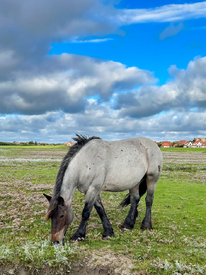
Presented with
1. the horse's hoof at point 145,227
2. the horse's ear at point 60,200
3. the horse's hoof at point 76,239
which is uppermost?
the horse's ear at point 60,200

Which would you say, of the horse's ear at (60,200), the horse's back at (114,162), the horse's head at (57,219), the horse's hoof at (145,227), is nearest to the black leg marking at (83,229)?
the horse's back at (114,162)

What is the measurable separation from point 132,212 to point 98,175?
8.99 ft

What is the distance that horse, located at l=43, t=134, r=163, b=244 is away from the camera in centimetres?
657

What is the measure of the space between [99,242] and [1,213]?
5.61 m

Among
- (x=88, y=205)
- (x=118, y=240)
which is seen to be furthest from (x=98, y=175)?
(x=118, y=240)

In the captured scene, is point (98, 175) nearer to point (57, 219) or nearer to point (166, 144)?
point (57, 219)

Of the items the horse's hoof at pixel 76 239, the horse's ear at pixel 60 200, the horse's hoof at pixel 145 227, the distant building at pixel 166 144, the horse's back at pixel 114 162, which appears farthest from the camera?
the distant building at pixel 166 144

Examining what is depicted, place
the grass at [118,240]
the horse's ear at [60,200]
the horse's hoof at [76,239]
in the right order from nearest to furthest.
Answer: the grass at [118,240]
the horse's ear at [60,200]
the horse's hoof at [76,239]

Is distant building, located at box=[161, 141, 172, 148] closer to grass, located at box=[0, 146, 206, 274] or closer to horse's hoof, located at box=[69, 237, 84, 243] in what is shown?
grass, located at box=[0, 146, 206, 274]

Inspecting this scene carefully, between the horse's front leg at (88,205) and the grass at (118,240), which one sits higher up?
the horse's front leg at (88,205)

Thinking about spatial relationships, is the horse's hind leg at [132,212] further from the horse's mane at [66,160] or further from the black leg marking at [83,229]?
the horse's mane at [66,160]

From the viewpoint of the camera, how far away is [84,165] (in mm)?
7383

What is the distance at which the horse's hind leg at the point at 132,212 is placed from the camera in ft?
28.9

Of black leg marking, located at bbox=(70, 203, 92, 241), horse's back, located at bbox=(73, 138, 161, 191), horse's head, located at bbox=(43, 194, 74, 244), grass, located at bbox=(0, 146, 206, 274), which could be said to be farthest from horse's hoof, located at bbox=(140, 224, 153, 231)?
horse's head, located at bbox=(43, 194, 74, 244)
